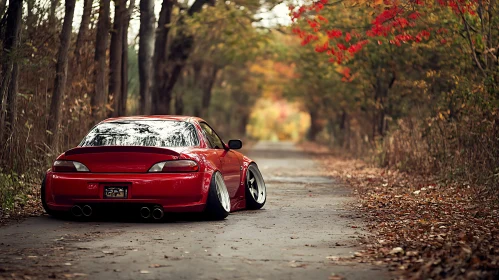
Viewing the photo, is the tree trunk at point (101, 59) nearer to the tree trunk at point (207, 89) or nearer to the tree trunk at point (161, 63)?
the tree trunk at point (161, 63)

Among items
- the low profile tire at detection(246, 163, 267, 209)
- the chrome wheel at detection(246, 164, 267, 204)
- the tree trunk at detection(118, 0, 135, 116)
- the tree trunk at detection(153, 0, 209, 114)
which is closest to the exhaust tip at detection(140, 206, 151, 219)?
the low profile tire at detection(246, 163, 267, 209)

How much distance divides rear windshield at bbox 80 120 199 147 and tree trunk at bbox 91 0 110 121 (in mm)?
8653

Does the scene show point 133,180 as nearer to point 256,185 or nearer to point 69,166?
point 69,166

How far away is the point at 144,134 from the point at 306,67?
30849 mm

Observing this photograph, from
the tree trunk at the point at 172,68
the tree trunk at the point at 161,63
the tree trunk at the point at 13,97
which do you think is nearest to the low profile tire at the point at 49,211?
the tree trunk at the point at 13,97

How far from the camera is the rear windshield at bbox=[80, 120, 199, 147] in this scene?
43.4 ft

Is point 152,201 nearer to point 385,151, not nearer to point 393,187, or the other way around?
point 393,187

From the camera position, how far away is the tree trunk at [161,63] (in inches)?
1188

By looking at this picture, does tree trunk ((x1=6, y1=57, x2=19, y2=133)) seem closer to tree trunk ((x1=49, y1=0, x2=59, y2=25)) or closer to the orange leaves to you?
tree trunk ((x1=49, y1=0, x2=59, y2=25))

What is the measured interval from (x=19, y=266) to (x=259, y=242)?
2.83 m

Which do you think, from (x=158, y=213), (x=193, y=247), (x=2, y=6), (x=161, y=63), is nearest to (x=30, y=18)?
(x=2, y=6)

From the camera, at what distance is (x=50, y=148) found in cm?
1847

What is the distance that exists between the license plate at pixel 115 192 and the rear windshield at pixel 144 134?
3.42ft

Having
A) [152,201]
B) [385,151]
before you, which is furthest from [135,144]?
[385,151]
